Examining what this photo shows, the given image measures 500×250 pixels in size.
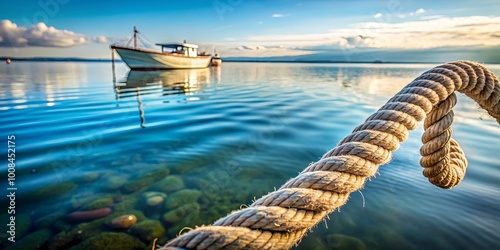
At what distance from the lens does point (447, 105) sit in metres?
2.04

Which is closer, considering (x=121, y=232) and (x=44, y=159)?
(x=121, y=232)

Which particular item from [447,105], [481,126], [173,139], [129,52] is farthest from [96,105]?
[129,52]

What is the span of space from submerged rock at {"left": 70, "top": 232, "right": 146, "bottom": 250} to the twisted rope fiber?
8.99ft

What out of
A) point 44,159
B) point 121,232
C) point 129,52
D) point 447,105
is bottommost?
point 121,232

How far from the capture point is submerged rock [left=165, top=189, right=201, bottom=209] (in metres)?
4.26

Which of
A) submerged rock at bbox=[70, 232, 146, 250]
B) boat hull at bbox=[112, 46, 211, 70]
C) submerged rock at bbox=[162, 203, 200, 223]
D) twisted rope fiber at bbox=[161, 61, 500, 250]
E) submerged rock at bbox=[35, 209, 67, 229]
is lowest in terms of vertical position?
submerged rock at bbox=[70, 232, 146, 250]

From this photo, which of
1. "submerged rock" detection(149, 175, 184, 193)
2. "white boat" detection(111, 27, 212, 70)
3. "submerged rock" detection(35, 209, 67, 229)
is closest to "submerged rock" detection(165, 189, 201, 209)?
"submerged rock" detection(149, 175, 184, 193)

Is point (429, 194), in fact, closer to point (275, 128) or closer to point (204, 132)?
point (275, 128)

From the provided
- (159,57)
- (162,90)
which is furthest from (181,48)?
→ (162,90)

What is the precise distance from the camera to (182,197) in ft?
14.6

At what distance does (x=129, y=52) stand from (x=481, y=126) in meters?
42.0

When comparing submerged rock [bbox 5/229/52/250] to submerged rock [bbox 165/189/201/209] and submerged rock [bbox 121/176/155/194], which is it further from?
submerged rock [bbox 165/189/201/209]

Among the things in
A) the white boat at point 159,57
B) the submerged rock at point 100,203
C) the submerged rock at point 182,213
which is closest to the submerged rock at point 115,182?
the submerged rock at point 100,203

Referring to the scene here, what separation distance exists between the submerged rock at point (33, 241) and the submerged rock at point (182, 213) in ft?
4.78
